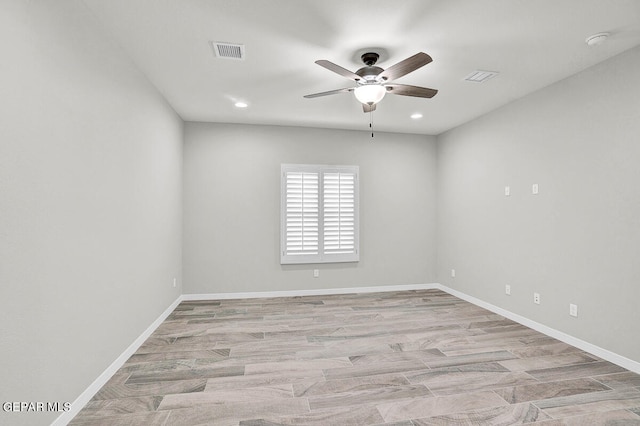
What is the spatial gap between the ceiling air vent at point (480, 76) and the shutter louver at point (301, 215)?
2.66 m

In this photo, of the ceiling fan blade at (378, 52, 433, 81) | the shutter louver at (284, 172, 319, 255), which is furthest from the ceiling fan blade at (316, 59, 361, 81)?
the shutter louver at (284, 172, 319, 255)

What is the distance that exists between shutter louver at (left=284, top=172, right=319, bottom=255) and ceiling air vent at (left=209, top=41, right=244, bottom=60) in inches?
95.4

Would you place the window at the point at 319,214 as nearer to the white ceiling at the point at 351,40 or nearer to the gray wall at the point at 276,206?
the gray wall at the point at 276,206

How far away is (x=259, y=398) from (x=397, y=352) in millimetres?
1386

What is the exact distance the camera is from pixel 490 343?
328 cm

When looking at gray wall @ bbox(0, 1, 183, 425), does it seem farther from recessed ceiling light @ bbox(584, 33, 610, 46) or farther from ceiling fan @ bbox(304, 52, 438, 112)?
recessed ceiling light @ bbox(584, 33, 610, 46)

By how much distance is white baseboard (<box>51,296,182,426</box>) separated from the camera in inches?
77.3

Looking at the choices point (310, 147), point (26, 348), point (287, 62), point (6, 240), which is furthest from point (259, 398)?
point (310, 147)

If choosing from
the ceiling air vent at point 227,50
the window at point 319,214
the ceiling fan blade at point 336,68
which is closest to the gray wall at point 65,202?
the ceiling air vent at point 227,50

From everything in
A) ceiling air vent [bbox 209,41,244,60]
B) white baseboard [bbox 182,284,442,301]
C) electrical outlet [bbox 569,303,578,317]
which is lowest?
white baseboard [bbox 182,284,442,301]

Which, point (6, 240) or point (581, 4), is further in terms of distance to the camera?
point (581, 4)

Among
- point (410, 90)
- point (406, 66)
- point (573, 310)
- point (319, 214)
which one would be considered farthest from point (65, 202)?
point (573, 310)

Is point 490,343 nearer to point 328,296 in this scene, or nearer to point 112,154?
point 328,296

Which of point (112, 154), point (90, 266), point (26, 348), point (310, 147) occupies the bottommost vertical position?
point (26, 348)
